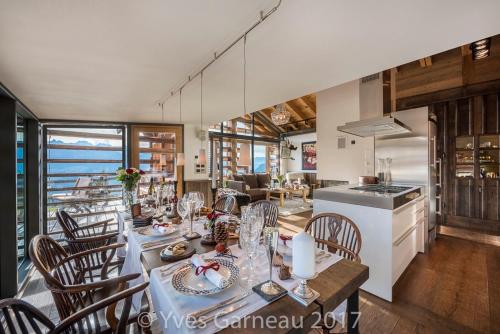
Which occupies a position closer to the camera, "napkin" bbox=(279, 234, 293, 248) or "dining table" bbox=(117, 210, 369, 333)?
"dining table" bbox=(117, 210, 369, 333)

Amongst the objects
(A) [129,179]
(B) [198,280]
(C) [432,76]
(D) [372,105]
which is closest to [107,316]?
(B) [198,280]

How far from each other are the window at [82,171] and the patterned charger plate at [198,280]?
408 centimetres

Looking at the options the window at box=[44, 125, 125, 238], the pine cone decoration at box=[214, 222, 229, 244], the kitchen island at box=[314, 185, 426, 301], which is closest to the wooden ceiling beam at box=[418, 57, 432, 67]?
the kitchen island at box=[314, 185, 426, 301]

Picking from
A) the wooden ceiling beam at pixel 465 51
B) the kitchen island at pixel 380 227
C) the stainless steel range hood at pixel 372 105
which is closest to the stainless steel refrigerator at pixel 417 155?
the stainless steel range hood at pixel 372 105

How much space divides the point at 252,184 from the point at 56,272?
5962 mm

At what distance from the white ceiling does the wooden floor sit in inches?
88.2

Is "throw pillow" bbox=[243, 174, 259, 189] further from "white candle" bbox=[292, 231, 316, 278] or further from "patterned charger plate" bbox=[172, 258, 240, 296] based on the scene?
"white candle" bbox=[292, 231, 316, 278]

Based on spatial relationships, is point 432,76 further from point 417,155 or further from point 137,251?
Answer: point 137,251

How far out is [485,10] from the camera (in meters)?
1.37

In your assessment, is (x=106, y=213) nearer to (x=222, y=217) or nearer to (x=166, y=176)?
(x=166, y=176)

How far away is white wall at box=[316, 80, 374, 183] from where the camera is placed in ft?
13.8

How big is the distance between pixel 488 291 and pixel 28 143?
6086 mm

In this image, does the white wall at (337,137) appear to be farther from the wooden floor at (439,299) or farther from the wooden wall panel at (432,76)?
the wooden floor at (439,299)

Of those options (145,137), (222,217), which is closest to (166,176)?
(145,137)
